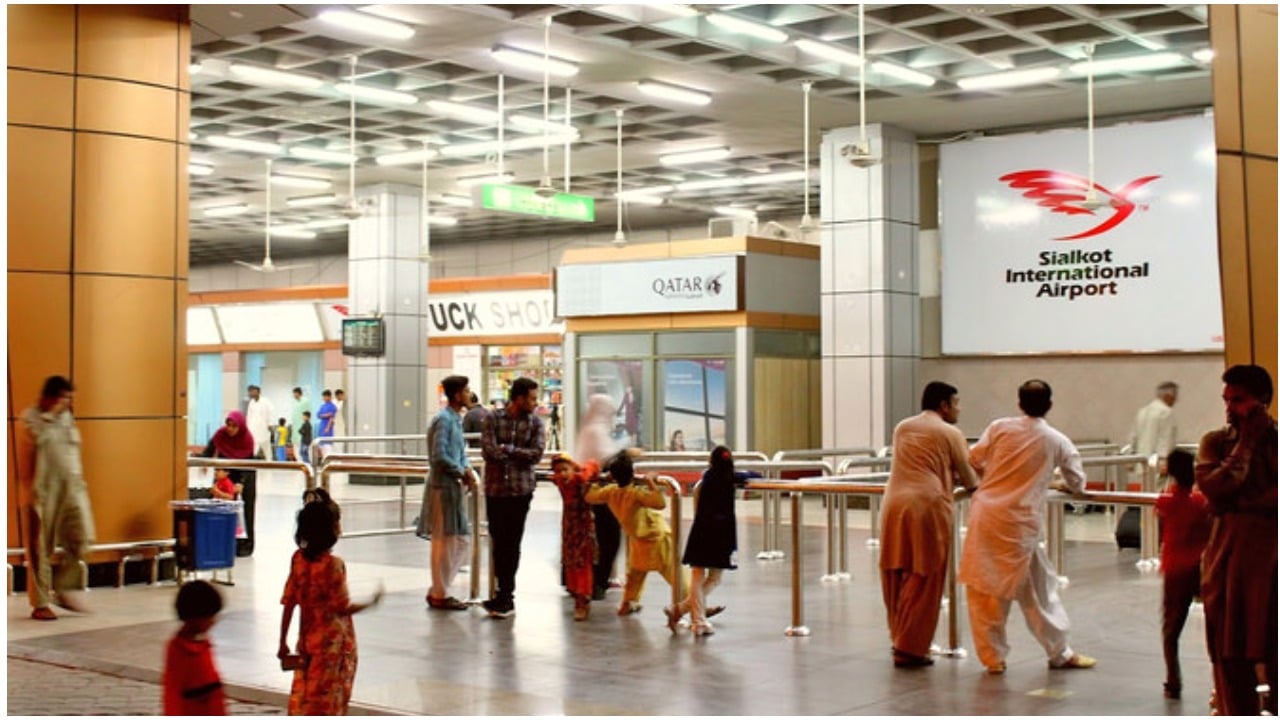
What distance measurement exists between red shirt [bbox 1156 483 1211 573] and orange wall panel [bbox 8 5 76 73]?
8.49 meters

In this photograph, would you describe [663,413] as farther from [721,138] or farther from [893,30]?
[893,30]

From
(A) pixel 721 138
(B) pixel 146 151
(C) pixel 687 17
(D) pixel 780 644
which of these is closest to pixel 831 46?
(C) pixel 687 17

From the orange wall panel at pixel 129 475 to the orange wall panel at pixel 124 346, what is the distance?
13 cm

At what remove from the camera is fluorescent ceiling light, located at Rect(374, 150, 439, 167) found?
23.9 m

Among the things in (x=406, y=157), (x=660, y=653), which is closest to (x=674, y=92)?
(x=406, y=157)

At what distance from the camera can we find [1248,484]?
5.91m

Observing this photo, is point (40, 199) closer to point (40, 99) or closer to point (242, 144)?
point (40, 99)

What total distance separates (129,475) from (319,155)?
13.0 metres

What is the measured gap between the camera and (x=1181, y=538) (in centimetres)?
724

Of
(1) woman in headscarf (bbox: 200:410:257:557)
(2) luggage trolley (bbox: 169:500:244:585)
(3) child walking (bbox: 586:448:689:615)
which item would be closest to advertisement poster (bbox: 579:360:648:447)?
(1) woman in headscarf (bbox: 200:410:257:557)

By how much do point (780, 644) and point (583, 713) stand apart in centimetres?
233

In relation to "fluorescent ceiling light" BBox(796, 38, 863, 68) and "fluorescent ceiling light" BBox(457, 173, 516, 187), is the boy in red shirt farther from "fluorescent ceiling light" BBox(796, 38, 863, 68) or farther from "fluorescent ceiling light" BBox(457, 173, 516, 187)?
"fluorescent ceiling light" BBox(457, 173, 516, 187)

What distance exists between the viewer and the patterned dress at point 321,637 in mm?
6328

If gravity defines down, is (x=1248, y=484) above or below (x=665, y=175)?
below
